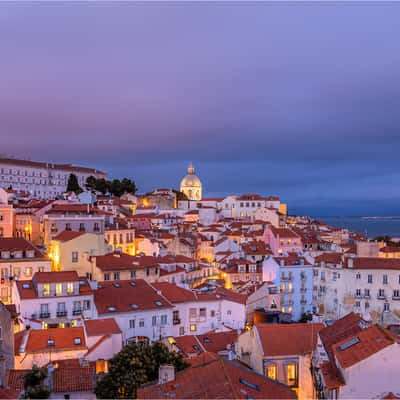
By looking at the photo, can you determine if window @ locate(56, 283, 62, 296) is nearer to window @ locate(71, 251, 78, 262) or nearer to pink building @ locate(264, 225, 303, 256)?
window @ locate(71, 251, 78, 262)

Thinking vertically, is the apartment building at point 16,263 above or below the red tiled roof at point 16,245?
below

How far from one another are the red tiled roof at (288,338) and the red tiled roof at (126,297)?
1368cm

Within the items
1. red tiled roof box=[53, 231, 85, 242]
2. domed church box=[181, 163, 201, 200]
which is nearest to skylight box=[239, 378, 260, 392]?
red tiled roof box=[53, 231, 85, 242]

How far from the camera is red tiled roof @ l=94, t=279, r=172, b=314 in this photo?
3453 cm

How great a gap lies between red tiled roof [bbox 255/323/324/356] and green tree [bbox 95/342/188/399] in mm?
4197

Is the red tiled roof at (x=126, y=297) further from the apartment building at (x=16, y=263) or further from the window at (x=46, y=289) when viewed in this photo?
the apartment building at (x=16, y=263)

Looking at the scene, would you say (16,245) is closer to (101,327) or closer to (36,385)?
(101,327)

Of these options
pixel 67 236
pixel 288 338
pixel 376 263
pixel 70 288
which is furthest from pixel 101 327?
pixel 376 263

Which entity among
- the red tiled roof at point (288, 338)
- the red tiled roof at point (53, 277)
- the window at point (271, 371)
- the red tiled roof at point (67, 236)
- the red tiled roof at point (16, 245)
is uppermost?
the red tiled roof at point (67, 236)

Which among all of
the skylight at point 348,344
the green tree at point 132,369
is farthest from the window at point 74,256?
the skylight at point 348,344

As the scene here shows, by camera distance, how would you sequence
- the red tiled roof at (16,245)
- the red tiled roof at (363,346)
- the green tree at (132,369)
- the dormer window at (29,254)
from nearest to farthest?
the red tiled roof at (363,346) < the green tree at (132,369) < the red tiled roof at (16,245) < the dormer window at (29,254)

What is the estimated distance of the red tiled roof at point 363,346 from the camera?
55.1 ft

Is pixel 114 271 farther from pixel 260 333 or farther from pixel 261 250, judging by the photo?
pixel 261 250

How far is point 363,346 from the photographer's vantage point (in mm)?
17547
